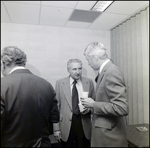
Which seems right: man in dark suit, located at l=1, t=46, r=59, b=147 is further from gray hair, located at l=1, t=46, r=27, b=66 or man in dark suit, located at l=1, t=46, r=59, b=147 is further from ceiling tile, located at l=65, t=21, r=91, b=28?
ceiling tile, located at l=65, t=21, r=91, b=28

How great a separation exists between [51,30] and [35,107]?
3.60 feet

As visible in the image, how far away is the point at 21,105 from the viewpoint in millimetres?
775

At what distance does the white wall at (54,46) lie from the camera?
5.28 ft

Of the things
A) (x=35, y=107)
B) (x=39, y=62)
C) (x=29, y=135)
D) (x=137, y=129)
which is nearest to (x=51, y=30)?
(x=39, y=62)

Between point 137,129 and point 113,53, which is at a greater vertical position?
point 113,53

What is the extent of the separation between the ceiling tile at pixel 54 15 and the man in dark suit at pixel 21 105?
2.20 ft

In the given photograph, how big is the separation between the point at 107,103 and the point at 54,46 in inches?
44.1

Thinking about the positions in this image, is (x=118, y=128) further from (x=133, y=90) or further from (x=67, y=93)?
(x=133, y=90)

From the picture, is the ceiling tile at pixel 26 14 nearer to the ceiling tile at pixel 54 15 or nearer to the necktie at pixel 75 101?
the ceiling tile at pixel 54 15

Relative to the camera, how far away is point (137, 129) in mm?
1263

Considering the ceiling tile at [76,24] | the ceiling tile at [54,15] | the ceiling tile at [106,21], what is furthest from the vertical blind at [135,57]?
the ceiling tile at [54,15]

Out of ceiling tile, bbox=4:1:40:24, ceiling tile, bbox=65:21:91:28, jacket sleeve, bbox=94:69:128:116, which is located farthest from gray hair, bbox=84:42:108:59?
ceiling tile, bbox=65:21:91:28

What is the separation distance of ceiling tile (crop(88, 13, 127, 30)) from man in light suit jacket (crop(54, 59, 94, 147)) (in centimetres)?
57

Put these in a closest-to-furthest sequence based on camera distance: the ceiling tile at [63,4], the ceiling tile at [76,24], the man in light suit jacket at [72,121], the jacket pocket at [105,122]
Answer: the jacket pocket at [105,122]
the ceiling tile at [63,4]
the man in light suit jacket at [72,121]
the ceiling tile at [76,24]
